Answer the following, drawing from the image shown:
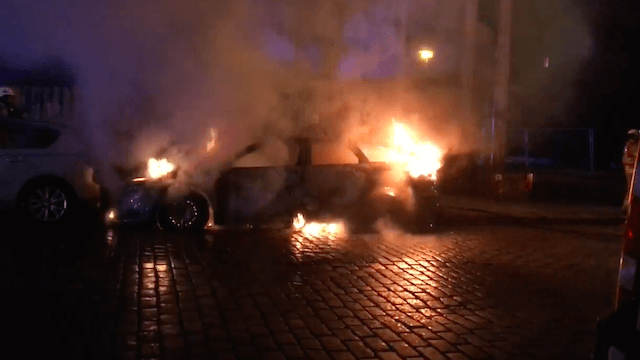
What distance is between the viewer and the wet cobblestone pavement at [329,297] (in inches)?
200

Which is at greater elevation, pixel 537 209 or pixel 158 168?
pixel 158 168

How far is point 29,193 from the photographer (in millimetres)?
9711

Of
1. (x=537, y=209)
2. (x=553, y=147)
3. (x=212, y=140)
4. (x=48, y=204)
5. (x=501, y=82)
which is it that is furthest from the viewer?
(x=553, y=147)

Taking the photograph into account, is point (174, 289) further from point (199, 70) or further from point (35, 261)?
point (199, 70)

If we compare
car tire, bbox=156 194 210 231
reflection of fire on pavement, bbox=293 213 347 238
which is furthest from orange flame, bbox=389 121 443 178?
car tire, bbox=156 194 210 231

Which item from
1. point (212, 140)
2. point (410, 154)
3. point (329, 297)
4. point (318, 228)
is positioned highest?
point (212, 140)

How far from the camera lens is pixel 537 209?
1232 cm

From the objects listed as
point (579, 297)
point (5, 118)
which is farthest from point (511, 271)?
point (5, 118)

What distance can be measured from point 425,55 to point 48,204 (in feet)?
16.8

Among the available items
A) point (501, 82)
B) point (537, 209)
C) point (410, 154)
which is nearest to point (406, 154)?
point (410, 154)

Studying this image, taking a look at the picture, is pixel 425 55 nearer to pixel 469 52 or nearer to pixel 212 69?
pixel 469 52

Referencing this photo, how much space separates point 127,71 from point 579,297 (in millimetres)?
4786

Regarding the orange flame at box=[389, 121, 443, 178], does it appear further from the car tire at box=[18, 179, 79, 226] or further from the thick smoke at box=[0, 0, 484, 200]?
the car tire at box=[18, 179, 79, 226]

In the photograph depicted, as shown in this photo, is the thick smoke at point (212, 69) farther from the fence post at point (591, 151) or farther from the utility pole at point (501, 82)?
the fence post at point (591, 151)
